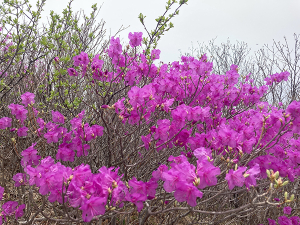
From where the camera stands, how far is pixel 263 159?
219 cm

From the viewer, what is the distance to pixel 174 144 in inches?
88.7

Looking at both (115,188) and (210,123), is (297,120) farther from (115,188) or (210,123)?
(115,188)

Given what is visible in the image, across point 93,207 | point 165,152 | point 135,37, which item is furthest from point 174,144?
point 135,37

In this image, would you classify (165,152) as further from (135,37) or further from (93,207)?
(135,37)

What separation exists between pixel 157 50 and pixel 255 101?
170cm

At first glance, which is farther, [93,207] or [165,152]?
[165,152]

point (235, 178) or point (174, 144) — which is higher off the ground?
point (174, 144)

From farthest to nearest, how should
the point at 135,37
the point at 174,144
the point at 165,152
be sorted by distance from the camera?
the point at 135,37, the point at 165,152, the point at 174,144

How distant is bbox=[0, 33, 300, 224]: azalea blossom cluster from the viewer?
56.9 inches

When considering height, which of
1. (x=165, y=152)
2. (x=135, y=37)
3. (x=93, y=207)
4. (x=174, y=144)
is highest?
(x=135, y=37)

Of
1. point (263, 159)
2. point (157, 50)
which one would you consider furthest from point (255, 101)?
point (157, 50)

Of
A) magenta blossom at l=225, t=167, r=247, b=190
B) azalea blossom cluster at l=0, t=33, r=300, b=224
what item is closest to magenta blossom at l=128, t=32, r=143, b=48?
azalea blossom cluster at l=0, t=33, r=300, b=224

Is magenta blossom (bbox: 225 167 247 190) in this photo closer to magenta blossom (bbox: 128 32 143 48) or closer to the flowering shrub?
the flowering shrub

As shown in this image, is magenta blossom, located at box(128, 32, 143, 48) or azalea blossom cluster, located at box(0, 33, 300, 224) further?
magenta blossom, located at box(128, 32, 143, 48)
